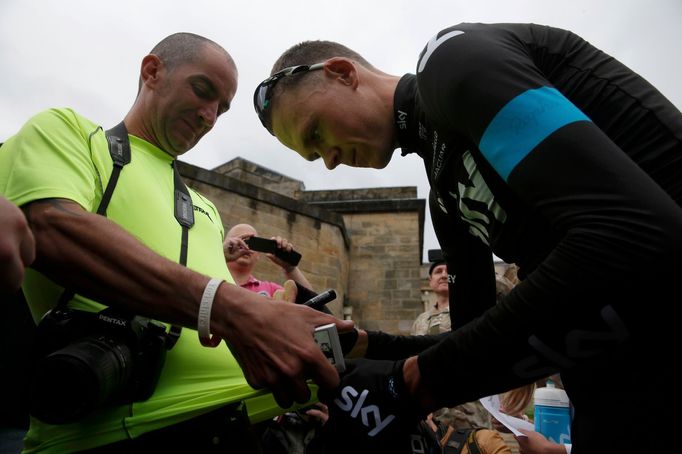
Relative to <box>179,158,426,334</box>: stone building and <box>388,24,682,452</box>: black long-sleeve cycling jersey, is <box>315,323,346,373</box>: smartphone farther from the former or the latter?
<box>179,158,426,334</box>: stone building

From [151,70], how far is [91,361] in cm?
173

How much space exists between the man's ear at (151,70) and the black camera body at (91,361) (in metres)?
1.44

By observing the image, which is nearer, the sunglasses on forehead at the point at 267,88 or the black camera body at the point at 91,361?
the black camera body at the point at 91,361

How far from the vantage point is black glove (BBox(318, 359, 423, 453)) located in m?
1.14

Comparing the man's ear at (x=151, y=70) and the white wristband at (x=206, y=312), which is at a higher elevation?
the man's ear at (x=151, y=70)

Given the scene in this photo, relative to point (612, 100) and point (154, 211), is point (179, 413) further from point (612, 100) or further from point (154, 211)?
point (612, 100)

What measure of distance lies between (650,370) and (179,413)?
3.87 ft

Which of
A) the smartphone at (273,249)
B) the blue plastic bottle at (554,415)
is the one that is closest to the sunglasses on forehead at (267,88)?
the smartphone at (273,249)

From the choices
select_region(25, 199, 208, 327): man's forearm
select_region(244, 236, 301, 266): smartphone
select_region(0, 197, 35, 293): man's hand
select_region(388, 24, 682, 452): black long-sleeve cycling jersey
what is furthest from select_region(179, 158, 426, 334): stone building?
select_region(0, 197, 35, 293): man's hand

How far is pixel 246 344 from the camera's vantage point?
1.19 m

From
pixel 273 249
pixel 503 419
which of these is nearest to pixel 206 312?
pixel 503 419

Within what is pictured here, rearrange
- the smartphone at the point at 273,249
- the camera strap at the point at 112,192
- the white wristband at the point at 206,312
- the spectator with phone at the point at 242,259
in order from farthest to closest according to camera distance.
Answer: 1. the spectator with phone at the point at 242,259
2. the smartphone at the point at 273,249
3. the camera strap at the point at 112,192
4. the white wristband at the point at 206,312

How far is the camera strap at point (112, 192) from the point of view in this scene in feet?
4.76

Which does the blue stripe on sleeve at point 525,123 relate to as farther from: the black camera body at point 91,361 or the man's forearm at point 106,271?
the black camera body at point 91,361
